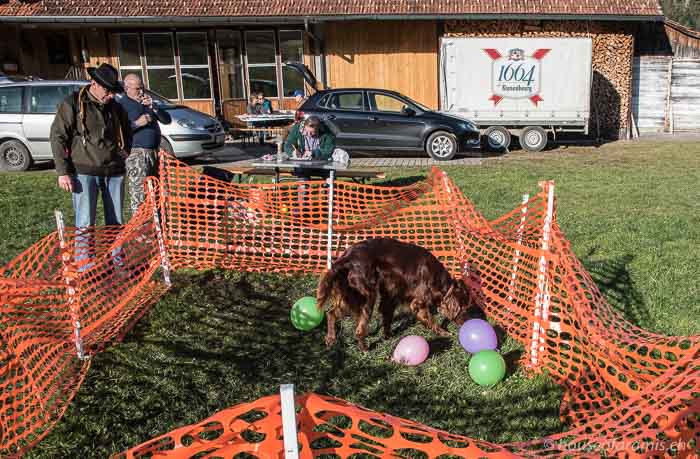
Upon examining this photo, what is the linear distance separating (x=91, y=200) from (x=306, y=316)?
227 centimetres

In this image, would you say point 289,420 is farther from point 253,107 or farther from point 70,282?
point 253,107

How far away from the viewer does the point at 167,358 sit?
421 cm

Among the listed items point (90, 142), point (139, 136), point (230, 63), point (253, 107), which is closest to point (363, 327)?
point (90, 142)

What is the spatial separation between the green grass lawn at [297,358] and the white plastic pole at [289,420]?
184 cm

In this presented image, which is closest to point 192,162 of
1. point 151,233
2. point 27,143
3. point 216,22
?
point 27,143

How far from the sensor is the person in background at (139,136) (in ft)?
19.1

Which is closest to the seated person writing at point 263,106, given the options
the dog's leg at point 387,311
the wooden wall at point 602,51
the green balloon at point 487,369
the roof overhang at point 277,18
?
the roof overhang at point 277,18

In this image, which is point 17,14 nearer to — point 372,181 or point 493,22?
point 372,181

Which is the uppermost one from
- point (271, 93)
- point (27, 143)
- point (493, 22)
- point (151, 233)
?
point (493, 22)

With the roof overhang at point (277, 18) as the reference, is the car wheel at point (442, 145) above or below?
below

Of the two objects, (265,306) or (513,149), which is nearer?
(265,306)

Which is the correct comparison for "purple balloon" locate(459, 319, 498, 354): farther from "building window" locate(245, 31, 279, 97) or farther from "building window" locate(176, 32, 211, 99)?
"building window" locate(176, 32, 211, 99)

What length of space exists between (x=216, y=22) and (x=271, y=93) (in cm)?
274

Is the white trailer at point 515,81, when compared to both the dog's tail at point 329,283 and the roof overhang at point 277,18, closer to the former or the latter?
the roof overhang at point 277,18
